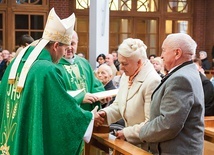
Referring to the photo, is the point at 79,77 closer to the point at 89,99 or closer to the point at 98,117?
the point at 89,99

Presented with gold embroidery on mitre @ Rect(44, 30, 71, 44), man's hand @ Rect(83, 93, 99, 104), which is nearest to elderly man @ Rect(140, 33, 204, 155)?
gold embroidery on mitre @ Rect(44, 30, 71, 44)

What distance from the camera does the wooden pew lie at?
300 centimetres

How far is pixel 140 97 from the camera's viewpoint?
3309mm

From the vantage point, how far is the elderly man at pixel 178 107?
273 cm

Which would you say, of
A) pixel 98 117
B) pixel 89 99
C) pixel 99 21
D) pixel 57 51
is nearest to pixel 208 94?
pixel 89 99

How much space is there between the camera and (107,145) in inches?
131

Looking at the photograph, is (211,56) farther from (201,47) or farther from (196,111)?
(196,111)

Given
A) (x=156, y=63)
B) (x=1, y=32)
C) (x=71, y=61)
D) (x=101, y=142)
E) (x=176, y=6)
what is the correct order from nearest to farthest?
1. (x=101, y=142)
2. (x=71, y=61)
3. (x=156, y=63)
4. (x=1, y=32)
5. (x=176, y=6)

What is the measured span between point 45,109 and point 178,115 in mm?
977

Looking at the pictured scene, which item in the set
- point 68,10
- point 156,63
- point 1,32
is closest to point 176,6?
point 68,10

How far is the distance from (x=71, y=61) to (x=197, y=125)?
1785 millimetres

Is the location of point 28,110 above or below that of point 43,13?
below

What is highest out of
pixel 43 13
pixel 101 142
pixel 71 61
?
pixel 43 13

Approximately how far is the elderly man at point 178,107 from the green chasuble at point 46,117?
560 millimetres
